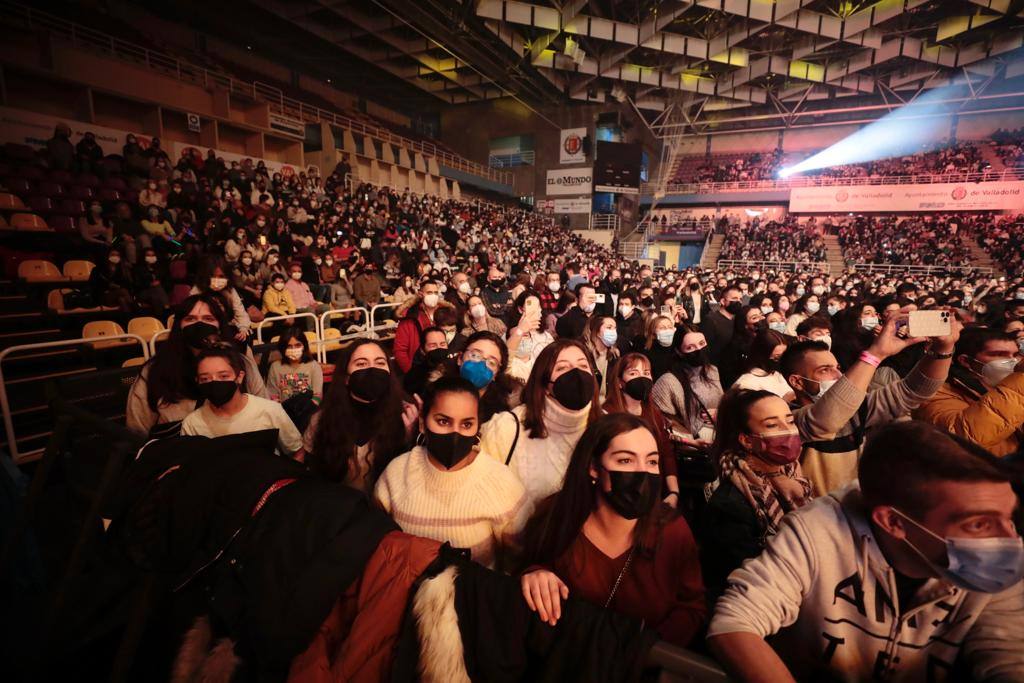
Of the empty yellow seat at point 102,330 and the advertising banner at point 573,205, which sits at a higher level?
the advertising banner at point 573,205

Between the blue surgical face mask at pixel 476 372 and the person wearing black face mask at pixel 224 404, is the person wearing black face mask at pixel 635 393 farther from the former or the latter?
the person wearing black face mask at pixel 224 404

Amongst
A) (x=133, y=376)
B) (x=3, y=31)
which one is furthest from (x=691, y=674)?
(x=3, y=31)

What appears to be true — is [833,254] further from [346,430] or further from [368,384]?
[346,430]

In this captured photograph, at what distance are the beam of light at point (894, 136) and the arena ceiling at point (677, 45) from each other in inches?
47.1

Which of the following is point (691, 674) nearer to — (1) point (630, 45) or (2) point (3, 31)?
(2) point (3, 31)

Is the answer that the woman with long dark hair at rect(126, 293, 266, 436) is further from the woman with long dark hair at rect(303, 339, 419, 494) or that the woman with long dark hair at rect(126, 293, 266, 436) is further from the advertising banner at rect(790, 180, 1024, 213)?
the advertising banner at rect(790, 180, 1024, 213)

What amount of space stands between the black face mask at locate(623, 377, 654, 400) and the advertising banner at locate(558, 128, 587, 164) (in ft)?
86.7

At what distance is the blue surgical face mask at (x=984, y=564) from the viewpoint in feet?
3.36

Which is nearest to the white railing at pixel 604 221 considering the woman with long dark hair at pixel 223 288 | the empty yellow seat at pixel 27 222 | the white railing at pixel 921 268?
the white railing at pixel 921 268

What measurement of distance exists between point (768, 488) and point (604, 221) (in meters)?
28.9

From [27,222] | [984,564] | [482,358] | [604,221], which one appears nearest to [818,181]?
[604,221]

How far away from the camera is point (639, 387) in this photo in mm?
2762

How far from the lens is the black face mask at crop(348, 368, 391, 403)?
99.3 inches

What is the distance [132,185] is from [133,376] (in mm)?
9228
